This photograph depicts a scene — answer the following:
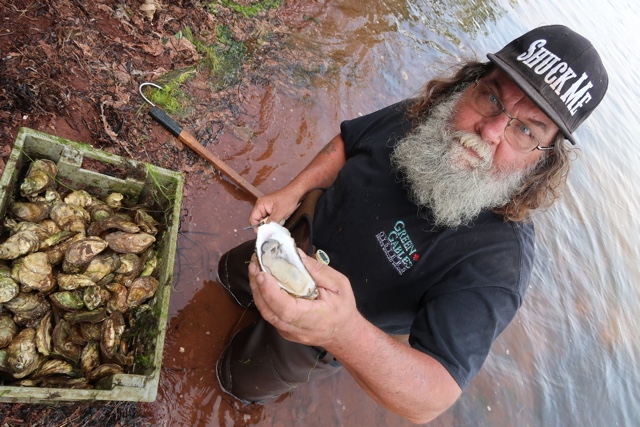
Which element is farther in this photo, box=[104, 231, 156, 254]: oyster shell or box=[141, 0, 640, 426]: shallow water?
box=[141, 0, 640, 426]: shallow water

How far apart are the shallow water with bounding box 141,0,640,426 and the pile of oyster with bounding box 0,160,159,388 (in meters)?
0.94

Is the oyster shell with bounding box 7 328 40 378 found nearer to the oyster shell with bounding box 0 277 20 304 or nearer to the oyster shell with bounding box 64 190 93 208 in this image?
the oyster shell with bounding box 0 277 20 304

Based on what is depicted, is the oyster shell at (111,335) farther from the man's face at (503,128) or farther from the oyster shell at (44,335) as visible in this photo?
the man's face at (503,128)

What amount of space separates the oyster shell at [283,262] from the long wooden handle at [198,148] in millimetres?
1926

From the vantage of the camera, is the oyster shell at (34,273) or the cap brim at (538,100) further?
the cap brim at (538,100)

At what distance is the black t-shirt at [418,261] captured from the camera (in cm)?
189

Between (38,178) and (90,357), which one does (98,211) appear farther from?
(90,357)

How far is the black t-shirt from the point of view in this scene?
1.89m

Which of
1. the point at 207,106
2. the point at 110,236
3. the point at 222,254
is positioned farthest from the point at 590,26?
the point at 110,236

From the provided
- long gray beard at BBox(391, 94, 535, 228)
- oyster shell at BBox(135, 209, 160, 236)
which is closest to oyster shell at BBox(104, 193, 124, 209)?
oyster shell at BBox(135, 209, 160, 236)

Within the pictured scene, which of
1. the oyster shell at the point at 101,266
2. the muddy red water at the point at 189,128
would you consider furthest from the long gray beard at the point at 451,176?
the muddy red water at the point at 189,128

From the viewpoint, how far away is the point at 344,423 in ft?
11.7

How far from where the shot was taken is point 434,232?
2.23 meters

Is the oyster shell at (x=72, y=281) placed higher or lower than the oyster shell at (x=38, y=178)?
lower
